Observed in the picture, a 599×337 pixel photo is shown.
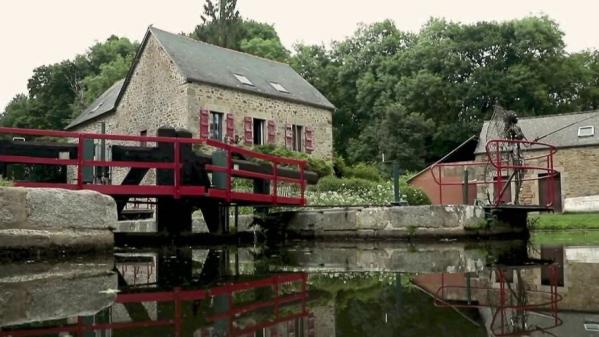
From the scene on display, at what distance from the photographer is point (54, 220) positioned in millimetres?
7246

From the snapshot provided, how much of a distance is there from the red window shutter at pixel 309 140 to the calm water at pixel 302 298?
2256 cm

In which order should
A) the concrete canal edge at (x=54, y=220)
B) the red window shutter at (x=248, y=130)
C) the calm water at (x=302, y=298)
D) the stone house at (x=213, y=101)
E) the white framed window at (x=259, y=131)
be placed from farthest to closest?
the white framed window at (x=259, y=131)
the red window shutter at (x=248, y=130)
the stone house at (x=213, y=101)
the concrete canal edge at (x=54, y=220)
the calm water at (x=302, y=298)

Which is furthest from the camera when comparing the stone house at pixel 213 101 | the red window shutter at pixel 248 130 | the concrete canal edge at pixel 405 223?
the red window shutter at pixel 248 130

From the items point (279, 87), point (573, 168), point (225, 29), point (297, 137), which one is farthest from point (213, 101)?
point (225, 29)

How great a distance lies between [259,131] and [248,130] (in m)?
1.09

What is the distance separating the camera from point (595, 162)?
1072 inches

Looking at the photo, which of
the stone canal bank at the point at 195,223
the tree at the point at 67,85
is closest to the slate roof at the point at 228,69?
the stone canal bank at the point at 195,223

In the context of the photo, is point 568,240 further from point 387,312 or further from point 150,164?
point 387,312

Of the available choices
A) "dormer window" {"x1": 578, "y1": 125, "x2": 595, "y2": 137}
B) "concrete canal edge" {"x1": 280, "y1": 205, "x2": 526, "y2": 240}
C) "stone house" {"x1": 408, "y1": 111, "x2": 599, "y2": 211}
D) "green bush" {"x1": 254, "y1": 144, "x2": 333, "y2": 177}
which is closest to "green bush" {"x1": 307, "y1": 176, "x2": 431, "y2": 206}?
"concrete canal edge" {"x1": 280, "y1": 205, "x2": 526, "y2": 240}

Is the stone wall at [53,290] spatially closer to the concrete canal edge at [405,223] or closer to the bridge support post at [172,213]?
the bridge support post at [172,213]

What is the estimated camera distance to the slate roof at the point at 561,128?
91.0 feet

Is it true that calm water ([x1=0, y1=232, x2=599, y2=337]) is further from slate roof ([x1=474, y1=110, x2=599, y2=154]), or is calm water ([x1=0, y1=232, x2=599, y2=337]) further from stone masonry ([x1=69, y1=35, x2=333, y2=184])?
slate roof ([x1=474, y1=110, x2=599, y2=154])

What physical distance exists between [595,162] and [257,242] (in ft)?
68.6

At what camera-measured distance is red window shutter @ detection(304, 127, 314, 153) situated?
97.1ft
